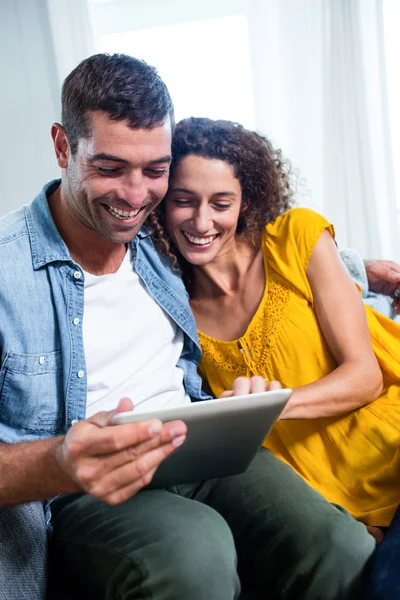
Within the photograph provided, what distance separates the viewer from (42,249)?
1494 millimetres

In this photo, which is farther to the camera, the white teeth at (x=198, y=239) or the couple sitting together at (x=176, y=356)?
the white teeth at (x=198, y=239)

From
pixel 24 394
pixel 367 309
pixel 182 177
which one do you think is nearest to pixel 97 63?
pixel 182 177

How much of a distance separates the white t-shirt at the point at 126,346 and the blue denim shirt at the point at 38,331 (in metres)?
0.06

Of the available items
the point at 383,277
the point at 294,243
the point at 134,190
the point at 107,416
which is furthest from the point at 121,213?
the point at 383,277

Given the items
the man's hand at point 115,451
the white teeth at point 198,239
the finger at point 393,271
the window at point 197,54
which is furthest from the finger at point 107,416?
the window at point 197,54

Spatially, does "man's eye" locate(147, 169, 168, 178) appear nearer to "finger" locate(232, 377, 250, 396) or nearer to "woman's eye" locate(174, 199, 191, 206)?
"woman's eye" locate(174, 199, 191, 206)

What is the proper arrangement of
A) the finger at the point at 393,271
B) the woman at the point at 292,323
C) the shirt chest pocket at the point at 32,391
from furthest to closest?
1. the finger at the point at 393,271
2. the woman at the point at 292,323
3. the shirt chest pocket at the point at 32,391

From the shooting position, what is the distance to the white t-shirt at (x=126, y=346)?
1.54m

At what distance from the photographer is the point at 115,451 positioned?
42.4 inches

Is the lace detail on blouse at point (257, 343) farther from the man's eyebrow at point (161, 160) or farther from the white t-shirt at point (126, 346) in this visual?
the man's eyebrow at point (161, 160)

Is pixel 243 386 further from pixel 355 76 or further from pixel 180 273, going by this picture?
pixel 355 76

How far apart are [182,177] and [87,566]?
88 cm

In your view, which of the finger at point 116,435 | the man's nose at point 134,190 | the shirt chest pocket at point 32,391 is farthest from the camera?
the man's nose at point 134,190

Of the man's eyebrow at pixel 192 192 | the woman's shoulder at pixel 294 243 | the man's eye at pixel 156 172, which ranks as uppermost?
the man's eye at pixel 156 172
